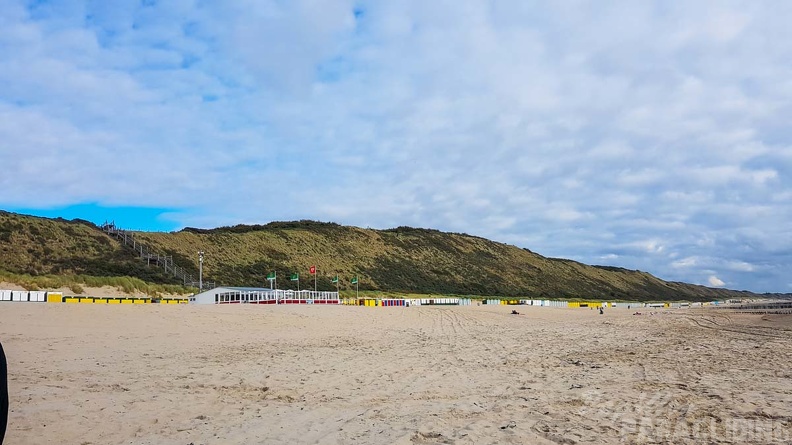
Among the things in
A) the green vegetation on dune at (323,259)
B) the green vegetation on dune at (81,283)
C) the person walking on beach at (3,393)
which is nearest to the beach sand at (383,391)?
the person walking on beach at (3,393)

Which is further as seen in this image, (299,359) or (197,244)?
(197,244)

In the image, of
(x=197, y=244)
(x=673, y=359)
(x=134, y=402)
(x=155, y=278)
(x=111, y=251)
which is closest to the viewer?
(x=134, y=402)

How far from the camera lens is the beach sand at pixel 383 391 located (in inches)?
236

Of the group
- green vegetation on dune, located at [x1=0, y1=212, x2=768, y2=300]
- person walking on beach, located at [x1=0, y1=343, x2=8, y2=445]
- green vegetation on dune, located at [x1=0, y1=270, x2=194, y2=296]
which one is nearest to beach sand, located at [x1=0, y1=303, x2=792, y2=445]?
person walking on beach, located at [x1=0, y1=343, x2=8, y2=445]

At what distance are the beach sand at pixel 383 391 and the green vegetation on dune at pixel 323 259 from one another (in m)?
46.1

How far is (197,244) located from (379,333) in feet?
215

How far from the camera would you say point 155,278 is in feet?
186

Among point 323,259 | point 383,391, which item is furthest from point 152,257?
point 383,391

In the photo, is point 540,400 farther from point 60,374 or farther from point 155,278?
point 155,278

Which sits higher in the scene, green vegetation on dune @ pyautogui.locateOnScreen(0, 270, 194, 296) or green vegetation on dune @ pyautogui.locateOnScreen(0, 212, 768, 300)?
green vegetation on dune @ pyautogui.locateOnScreen(0, 212, 768, 300)

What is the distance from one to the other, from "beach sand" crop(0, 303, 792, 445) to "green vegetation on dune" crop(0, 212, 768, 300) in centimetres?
4605

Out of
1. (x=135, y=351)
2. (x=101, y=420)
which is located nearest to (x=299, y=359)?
(x=135, y=351)

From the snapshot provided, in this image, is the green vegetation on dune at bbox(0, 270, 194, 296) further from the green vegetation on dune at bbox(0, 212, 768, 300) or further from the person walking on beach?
the person walking on beach

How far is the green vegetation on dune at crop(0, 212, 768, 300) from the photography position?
190 feet
